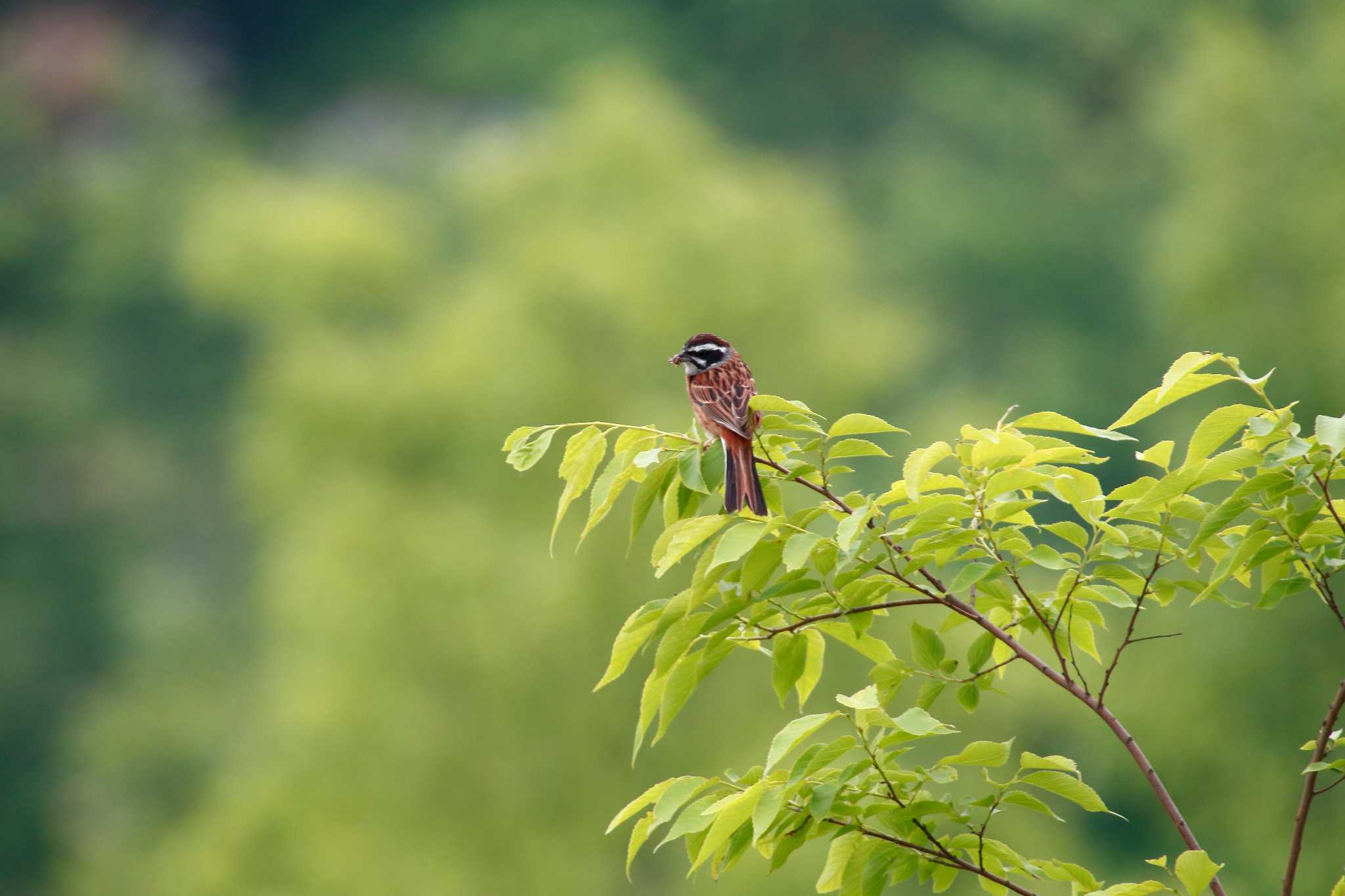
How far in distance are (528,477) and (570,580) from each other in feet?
4.48

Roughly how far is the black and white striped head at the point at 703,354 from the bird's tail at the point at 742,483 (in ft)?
3.13

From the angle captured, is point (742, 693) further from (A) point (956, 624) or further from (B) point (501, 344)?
(A) point (956, 624)

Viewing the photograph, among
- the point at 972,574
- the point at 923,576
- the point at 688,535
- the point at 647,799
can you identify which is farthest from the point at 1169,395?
the point at 647,799

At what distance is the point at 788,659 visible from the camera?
267 centimetres

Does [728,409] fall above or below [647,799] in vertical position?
above

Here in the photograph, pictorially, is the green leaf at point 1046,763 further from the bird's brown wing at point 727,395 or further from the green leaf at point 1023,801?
the bird's brown wing at point 727,395

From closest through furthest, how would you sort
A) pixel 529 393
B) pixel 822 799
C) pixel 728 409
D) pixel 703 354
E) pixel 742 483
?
pixel 822 799, pixel 742 483, pixel 728 409, pixel 703 354, pixel 529 393

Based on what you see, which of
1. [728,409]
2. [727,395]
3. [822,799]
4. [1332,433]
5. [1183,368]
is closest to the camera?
[1332,433]

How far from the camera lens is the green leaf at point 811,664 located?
278 centimetres

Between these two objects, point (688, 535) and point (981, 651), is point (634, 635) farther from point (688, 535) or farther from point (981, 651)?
point (981, 651)

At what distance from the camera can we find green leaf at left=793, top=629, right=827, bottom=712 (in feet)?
9.13

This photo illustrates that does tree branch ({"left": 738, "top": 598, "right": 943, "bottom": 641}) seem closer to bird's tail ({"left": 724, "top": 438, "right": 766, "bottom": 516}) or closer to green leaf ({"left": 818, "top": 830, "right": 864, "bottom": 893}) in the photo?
bird's tail ({"left": 724, "top": 438, "right": 766, "bottom": 516})

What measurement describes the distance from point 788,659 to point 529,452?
58 centimetres

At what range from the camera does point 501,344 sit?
13.6 metres
